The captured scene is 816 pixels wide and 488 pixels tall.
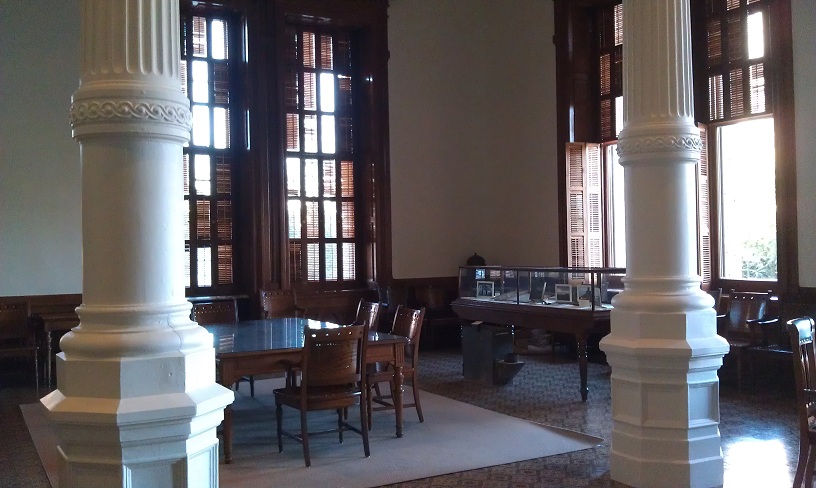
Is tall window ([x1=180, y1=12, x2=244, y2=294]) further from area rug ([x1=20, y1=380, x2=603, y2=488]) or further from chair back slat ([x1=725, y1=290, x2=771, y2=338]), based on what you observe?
chair back slat ([x1=725, y1=290, x2=771, y2=338])

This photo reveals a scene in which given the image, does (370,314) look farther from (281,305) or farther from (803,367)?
(803,367)

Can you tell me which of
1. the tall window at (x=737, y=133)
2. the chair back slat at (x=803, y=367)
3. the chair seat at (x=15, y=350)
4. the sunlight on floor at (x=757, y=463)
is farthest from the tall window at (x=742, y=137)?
the chair seat at (x=15, y=350)

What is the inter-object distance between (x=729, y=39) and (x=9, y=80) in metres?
8.48

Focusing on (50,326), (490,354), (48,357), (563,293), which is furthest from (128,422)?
(48,357)

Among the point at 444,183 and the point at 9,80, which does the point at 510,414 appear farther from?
the point at 9,80

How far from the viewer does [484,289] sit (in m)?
8.59

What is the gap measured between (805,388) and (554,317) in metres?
3.63

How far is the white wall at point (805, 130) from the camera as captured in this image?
7.73m

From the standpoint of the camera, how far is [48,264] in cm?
908

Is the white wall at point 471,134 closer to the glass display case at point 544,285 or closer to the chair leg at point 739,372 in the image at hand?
the glass display case at point 544,285

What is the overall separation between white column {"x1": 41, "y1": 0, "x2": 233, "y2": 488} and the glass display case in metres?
4.93

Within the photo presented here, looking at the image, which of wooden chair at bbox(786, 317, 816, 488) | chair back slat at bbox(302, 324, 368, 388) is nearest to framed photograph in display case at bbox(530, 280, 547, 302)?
chair back slat at bbox(302, 324, 368, 388)

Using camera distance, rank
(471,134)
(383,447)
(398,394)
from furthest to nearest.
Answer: (471,134) → (398,394) → (383,447)

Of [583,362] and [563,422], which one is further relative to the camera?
[583,362]
